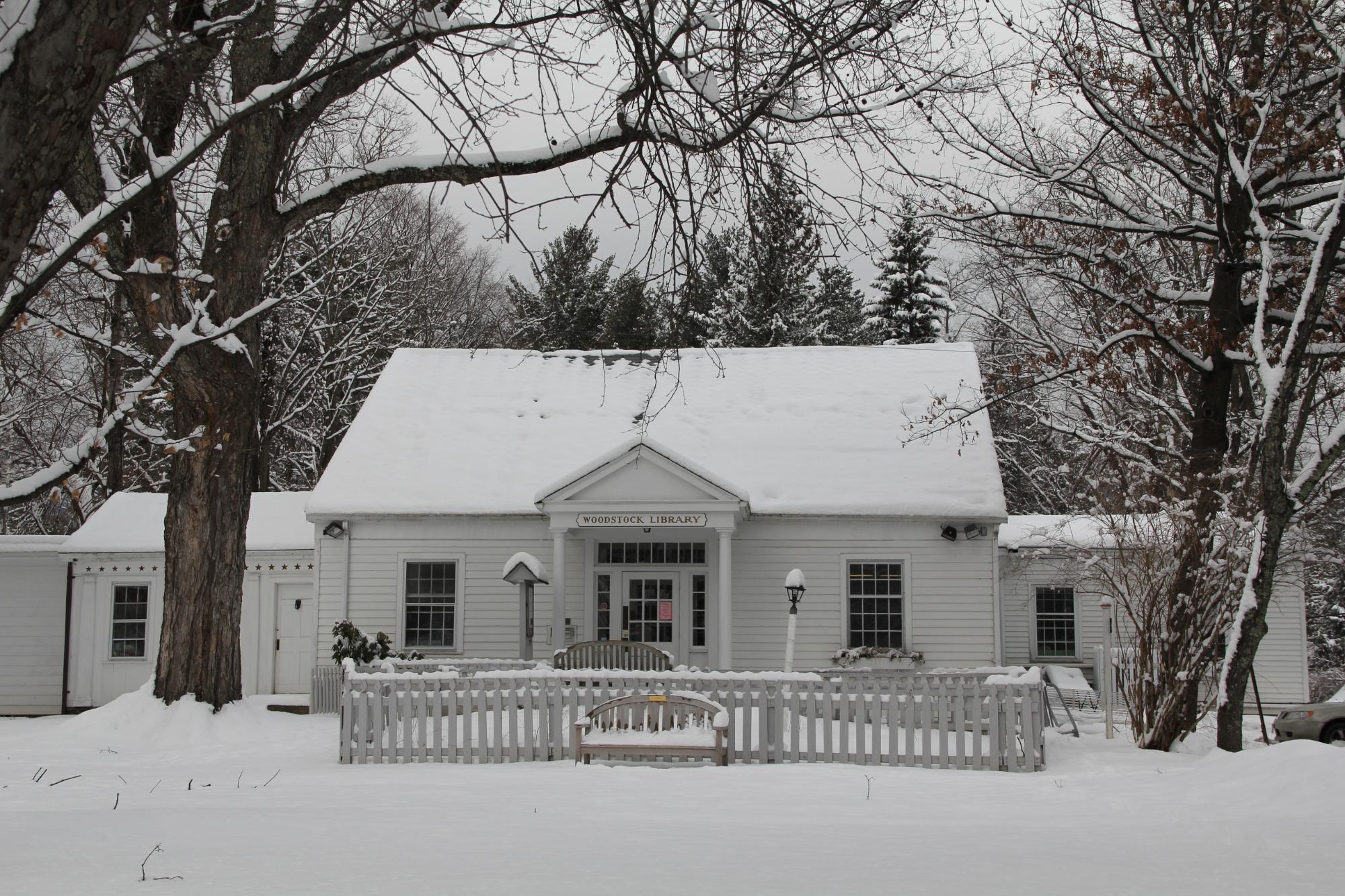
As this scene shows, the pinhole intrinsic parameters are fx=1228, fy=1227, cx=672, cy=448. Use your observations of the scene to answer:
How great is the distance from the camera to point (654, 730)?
40.9 ft

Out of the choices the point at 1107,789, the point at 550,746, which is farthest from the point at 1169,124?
the point at 550,746

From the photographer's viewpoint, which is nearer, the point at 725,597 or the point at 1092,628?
the point at 725,597

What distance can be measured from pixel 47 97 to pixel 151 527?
18.5 metres

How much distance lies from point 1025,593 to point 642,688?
12.0 meters

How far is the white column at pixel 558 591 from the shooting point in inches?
698

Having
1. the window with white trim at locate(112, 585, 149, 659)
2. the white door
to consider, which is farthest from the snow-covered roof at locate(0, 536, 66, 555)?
the white door

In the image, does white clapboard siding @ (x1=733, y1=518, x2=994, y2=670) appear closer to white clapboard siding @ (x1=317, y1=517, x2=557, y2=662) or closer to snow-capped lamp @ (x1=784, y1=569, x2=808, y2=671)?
snow-capped lamp @ (x1=784, y1=569, x2=808, y2=671)

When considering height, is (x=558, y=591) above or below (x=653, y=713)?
above

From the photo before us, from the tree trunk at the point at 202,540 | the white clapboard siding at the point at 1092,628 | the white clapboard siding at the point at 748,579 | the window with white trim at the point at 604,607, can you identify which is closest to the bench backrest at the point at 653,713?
the tree trunk at the point at 202,540

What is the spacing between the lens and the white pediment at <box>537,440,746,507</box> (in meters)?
17.3

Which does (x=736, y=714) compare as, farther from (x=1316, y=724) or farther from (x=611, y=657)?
(x=1316, y=724)

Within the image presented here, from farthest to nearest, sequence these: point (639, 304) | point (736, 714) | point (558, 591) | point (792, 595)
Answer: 1. point (558, 591)
2. point (792, 595)
3. point (736, 714)
4. point (639, 304)

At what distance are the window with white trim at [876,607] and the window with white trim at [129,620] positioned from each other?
11710 mm

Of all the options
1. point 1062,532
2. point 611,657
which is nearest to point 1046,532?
point 1062,532
